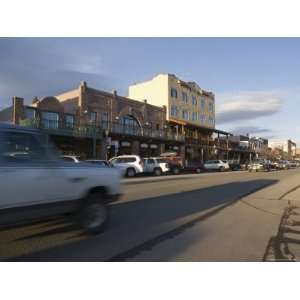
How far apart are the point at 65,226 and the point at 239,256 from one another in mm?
3744

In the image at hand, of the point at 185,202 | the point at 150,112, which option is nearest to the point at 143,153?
the point at 150,112

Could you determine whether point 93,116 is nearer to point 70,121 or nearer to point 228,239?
point 70,121

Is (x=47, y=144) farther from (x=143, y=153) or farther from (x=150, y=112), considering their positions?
(x=150, y=112)

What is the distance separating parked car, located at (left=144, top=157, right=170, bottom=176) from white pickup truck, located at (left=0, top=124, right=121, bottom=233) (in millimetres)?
24877

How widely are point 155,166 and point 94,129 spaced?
7.64 metres

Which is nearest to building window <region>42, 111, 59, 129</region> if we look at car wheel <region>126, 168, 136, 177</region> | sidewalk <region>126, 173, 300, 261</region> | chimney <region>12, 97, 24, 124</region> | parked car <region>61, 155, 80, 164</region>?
chimney <region>12, 97, 24, 124</region>

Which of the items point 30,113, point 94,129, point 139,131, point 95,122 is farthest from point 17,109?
point 139,131

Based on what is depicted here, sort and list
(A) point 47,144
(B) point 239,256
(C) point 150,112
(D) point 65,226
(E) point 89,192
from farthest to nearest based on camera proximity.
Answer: (C) point 150,112 < (D) point 65,226 < (E) point 89,192 < (A) point 47,144 < (B) point 239,256

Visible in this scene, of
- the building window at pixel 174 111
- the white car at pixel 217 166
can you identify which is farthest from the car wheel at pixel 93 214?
the building window at pixel 174 111

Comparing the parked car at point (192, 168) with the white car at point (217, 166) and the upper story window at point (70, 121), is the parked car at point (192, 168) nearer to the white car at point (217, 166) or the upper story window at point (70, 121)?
the white car at point (217, 166)

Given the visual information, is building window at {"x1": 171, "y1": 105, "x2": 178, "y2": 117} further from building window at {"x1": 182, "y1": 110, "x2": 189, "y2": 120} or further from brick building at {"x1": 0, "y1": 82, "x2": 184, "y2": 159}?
brick building at {"x1": 0, "y1": 82, "x2": 184, "y2": 159}

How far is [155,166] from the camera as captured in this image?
3353 cm

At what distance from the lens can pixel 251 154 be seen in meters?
89.2

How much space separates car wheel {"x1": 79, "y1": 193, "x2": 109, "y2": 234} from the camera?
7.18m
